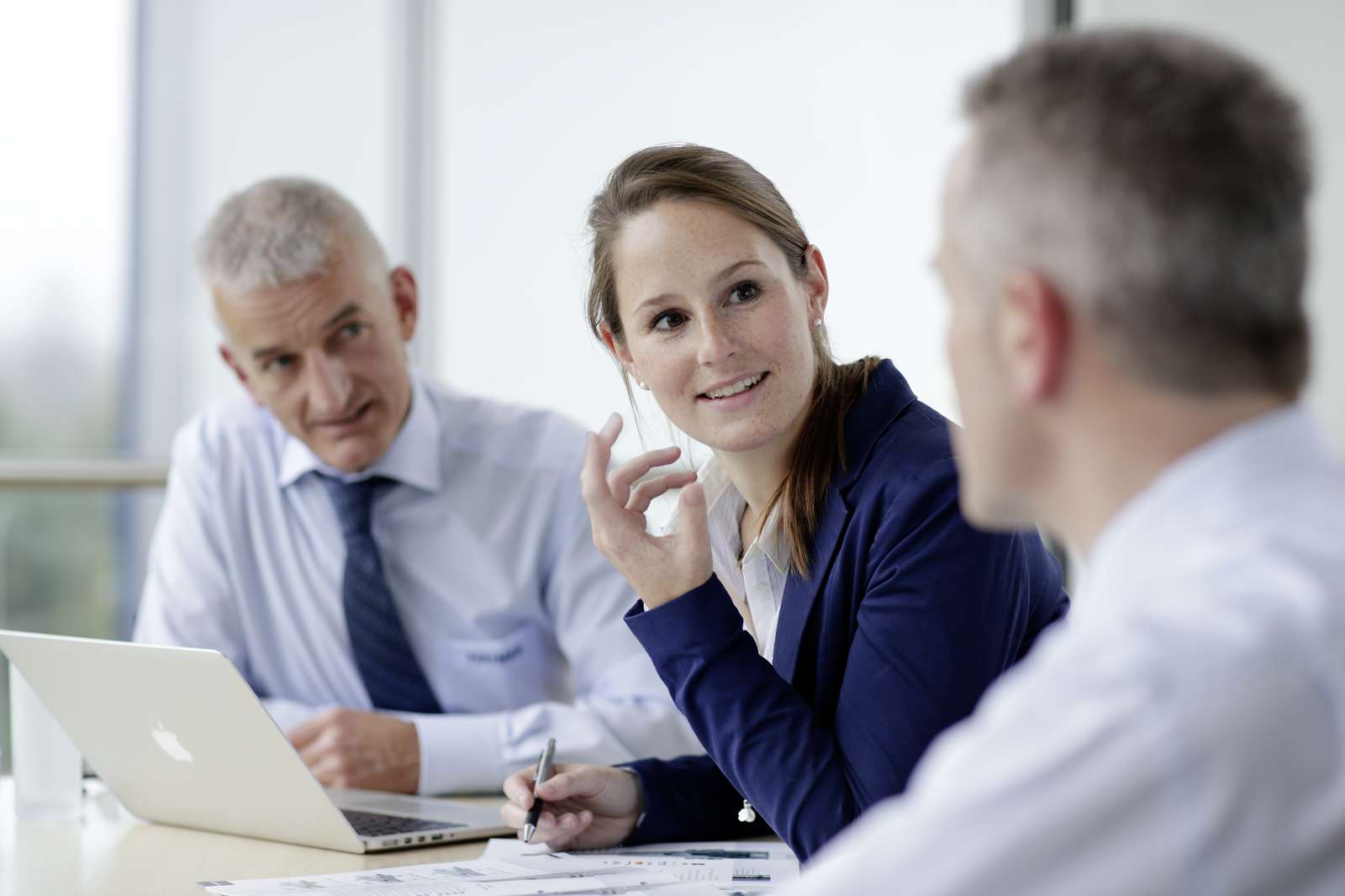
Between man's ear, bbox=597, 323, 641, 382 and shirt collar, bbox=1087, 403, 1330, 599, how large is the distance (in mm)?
974

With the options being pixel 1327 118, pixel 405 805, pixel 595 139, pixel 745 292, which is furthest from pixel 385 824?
pixel 1327 118

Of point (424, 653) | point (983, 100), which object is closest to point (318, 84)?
point (424, 653)

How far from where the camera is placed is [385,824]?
1494 mm

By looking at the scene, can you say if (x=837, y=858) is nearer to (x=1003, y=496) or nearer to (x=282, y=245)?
(x=1003, y=496)

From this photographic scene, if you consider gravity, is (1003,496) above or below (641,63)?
below

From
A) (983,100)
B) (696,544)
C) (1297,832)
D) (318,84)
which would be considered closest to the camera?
(1297,832)

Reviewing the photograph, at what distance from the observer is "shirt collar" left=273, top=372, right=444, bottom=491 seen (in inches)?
86.4

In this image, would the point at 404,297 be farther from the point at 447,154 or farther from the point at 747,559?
the point at 447,154

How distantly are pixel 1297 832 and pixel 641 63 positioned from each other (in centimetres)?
386

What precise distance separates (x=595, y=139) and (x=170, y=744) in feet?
9.85

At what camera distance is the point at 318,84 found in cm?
402

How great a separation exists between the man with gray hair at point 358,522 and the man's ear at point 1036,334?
1.31 meters

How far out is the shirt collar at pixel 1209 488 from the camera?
2.25ft

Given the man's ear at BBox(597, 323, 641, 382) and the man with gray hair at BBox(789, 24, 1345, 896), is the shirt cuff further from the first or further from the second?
the man with gray hair at BBox(789, 24, 1345, 896)
